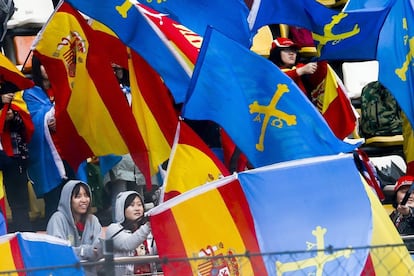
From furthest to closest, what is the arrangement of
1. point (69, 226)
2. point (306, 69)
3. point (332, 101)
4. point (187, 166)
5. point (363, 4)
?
1. point (332, 101)
2. point (306, 69)
3. point (363, 4)
4. point (69, 226)
5. point (187, 166)

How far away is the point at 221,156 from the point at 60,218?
4.26ft

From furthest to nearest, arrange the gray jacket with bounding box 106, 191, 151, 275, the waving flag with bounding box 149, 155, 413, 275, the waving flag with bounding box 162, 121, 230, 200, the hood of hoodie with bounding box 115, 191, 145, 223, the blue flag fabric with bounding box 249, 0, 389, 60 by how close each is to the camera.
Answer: the blue flag fabric with bounding box 249, 0, 389, 60 → the hood of hoodie with bounding box 115, 191, 145, 223 → the gray jacket with bounding box 106, 191, 151, 275 → the waving flag with bounding box 162, 121, 230, 200 → the waving flag with bounding box 149, 155, 413, 275

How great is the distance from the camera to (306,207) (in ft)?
27.9

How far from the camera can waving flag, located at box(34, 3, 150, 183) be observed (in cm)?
995

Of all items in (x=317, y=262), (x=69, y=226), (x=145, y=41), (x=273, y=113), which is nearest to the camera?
(x=317, y=262)

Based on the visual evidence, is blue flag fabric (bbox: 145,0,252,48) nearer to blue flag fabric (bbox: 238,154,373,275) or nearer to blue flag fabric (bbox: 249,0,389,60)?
blue flag fabric (bbox: 249,0,389,60)

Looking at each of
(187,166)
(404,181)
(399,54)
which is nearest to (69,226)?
(187,166)

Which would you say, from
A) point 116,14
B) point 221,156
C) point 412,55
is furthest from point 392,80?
point 116,14

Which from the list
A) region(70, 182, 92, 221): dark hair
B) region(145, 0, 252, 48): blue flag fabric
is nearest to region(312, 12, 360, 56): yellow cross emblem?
region(145, 0, 252, 48): blue flag fabric

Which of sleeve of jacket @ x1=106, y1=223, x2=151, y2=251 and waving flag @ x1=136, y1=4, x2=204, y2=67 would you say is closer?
sleeve of jacket @ x1=106, y1=223, x2=151, y2=251

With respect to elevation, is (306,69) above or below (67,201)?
above

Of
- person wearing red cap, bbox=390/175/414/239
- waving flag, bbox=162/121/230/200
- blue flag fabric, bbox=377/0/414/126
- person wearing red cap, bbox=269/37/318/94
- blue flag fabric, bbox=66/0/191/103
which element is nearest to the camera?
waving flag, bbox=162/121/230/200

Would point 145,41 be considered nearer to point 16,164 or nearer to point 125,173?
point 16,164

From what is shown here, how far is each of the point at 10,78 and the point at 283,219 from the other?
2380mm
